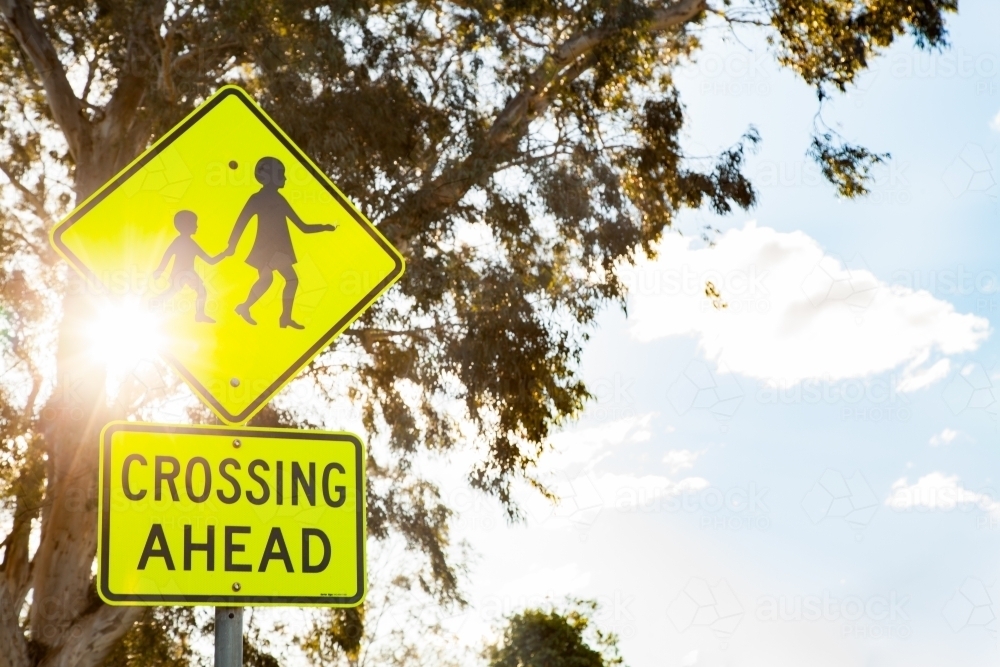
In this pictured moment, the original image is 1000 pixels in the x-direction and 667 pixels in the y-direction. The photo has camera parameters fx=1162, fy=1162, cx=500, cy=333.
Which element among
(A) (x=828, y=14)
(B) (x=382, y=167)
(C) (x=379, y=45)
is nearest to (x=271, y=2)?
(C) (x=379, y=45)

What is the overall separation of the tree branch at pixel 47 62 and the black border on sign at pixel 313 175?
1217 centimetres

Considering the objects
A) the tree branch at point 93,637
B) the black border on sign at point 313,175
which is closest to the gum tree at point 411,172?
the tree branch at point 93,637

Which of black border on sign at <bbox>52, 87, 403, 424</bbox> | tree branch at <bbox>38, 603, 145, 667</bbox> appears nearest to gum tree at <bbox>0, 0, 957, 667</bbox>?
tree branch at <bbox>38, 603, 145, 667</bbox>

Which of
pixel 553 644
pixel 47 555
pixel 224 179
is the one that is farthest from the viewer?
pixel 553 644

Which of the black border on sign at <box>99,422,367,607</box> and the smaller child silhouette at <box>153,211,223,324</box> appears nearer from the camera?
the black border on sign at <box>99,422,367,607</box>

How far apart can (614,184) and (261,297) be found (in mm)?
11198

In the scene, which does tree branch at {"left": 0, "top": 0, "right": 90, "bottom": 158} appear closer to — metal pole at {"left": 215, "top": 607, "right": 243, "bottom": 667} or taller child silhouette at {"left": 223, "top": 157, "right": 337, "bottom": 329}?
taller child silhouette at {"left": 223, "top": 157, "right": 337, "bottom": 329}

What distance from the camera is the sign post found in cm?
275

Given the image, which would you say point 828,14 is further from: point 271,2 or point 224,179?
point 224,179

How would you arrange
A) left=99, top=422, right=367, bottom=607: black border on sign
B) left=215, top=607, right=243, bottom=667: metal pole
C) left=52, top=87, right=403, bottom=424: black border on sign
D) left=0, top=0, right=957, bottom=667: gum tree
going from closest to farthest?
left=215, top=607, right=243, bottom=667: metal pole, left=99, top=422, right=367, bottom=607: black border on sign, left=52, top=87, right=403, bottom=424: black border on sign, left=0, top=0, right=957, bottom=667: gum tree

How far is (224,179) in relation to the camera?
3025 millimetres

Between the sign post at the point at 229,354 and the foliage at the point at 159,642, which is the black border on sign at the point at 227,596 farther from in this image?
the foliage at the point at 159,642

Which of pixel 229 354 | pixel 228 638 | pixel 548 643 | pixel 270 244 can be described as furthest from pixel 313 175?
pixel 548 643

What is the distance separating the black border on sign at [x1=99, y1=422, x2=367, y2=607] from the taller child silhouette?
0.91 feet
